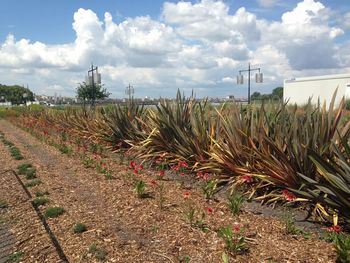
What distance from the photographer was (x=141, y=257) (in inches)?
155

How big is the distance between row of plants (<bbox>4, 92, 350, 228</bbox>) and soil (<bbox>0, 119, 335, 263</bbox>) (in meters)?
0.51

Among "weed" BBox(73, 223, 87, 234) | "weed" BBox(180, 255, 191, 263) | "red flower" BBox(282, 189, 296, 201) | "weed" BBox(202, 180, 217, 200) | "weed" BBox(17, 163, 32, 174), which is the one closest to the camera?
"weed" BBox(180, 255, 191, 263)

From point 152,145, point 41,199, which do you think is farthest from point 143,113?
point 41,199

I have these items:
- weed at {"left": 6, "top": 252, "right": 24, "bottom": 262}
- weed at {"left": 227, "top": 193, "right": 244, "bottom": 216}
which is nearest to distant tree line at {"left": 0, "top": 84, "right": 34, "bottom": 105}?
weed at {"left": 227, "top": 193, "right": 244, "bottom": 216}

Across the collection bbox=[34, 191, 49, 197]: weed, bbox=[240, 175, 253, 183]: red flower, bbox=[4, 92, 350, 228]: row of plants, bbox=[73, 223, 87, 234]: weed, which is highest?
bbox=[4, 92, 350, 228]: row of plants

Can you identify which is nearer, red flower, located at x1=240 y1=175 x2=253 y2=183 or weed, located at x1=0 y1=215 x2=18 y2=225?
weed, located at x1=0 y1=215 x2=18 y2=225

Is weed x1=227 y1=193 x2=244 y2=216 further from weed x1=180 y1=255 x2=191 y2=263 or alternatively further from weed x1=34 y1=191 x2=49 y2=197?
weed x1=34 y1=191 x2=49 y2=197

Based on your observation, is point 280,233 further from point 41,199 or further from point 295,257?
point 41,199

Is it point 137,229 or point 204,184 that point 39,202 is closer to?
point 137,229

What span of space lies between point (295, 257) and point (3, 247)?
9.63 ft

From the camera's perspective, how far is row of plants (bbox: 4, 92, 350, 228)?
4688 mm

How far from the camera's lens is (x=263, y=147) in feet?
19.0

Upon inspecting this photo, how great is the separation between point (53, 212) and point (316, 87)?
46643 mm

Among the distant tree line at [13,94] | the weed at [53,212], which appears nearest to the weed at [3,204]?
the weed at [53,212]
